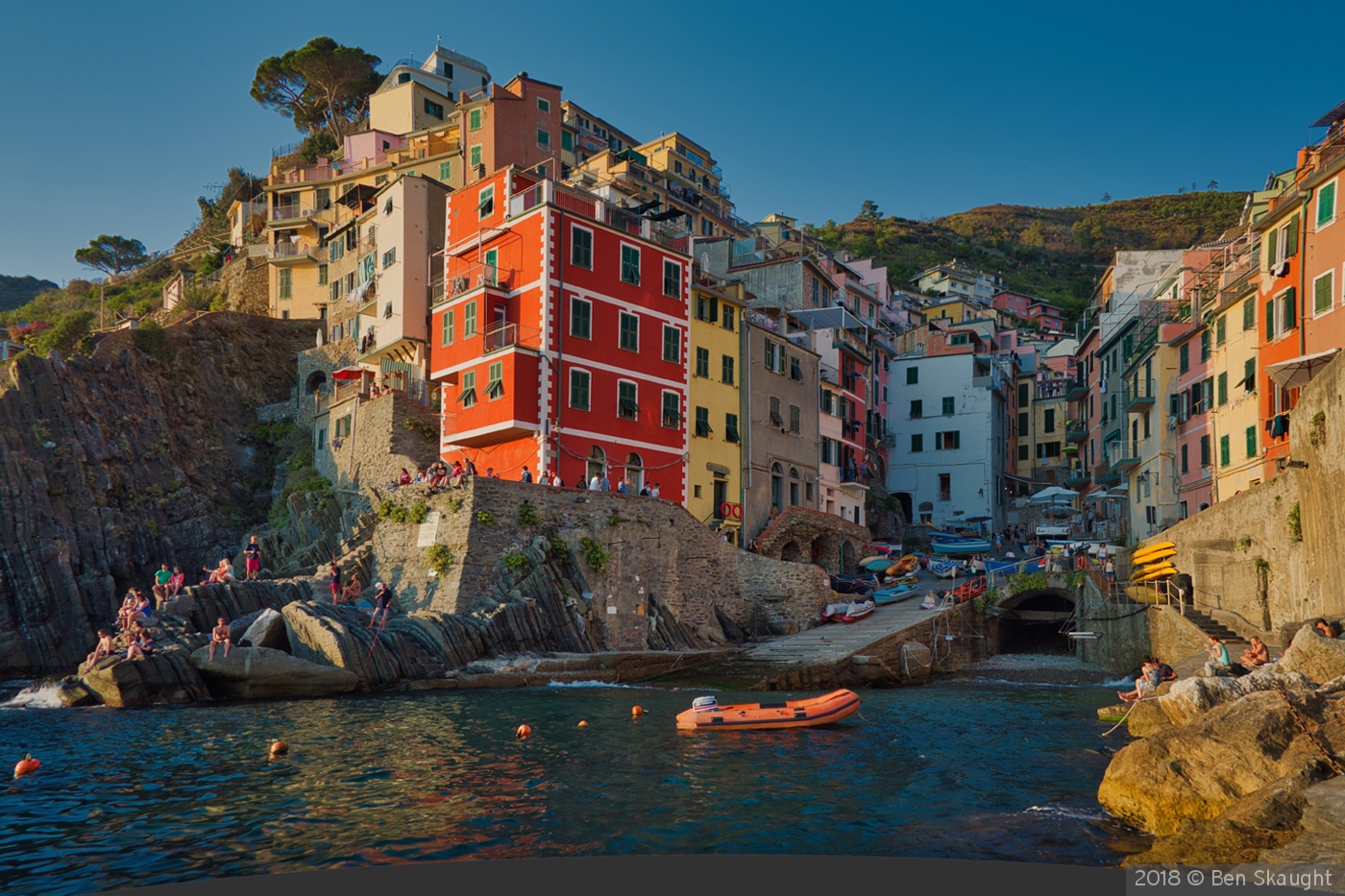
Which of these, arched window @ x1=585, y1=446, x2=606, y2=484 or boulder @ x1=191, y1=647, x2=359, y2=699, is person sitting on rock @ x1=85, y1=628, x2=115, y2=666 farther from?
arched window @ x1=585, y1=446, x2=606, y2=484

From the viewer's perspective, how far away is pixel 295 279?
2817 inches

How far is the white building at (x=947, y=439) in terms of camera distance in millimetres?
71750

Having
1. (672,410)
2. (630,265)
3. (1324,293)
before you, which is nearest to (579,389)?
(672,410)

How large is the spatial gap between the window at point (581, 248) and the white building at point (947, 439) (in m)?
36.8

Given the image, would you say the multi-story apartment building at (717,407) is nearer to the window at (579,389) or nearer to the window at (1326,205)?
the window at (579,389)

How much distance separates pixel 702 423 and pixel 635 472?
17.6 feet

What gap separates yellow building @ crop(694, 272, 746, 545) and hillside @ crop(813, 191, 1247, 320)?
84358mm

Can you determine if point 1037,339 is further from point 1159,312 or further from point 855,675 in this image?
point 855,675

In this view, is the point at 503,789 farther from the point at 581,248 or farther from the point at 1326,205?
the point at 1326,205

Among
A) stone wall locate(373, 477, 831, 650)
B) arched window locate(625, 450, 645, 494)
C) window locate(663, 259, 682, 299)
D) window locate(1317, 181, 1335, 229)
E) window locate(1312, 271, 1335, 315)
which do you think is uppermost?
window locate(663, 259, 682, 299)

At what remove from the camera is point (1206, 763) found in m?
15.8

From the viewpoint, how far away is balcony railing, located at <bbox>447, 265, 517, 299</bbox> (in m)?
43.8

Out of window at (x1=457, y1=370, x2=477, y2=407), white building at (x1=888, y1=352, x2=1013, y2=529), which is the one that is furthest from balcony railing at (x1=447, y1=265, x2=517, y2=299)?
white building at (x1=888, y1=352, x2=1013, y2=529)

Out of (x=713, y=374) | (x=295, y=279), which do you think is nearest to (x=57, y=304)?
(x=295, y=279)
